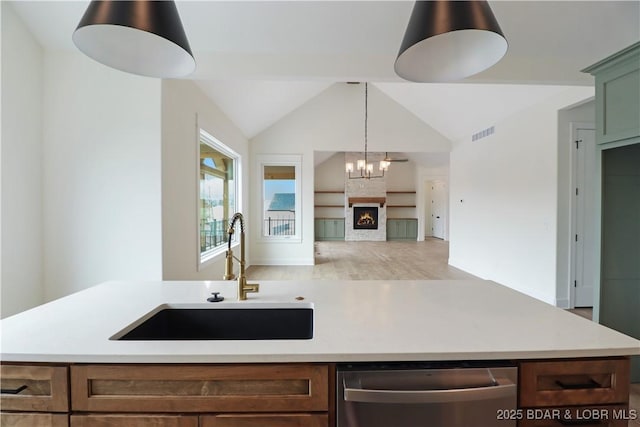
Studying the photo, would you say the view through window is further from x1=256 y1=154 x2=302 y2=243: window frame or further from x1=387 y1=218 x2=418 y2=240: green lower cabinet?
x1=387 y1=218 x2=418 y2=240: green lower cabinet

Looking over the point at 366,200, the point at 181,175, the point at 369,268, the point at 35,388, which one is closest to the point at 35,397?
the point at 35,388

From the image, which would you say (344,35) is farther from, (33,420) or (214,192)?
(214,192)

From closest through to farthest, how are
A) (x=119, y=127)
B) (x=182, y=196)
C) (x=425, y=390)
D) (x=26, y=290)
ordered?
(x=425, y=390), (x=26, y=290), (x=119, y=127), (x=182, y=196)

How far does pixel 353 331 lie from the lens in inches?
40.9

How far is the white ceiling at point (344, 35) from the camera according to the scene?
227cm

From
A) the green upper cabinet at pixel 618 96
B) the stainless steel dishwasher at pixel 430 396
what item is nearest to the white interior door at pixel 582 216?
the green upper cabinet at pixel 618 96

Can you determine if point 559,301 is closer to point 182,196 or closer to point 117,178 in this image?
point 182,196

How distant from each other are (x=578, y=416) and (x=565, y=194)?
389 centimetres

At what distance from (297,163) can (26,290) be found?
15.9 ft

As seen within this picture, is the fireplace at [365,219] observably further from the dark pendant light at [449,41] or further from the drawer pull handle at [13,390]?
the drawer pull handle at [13,390]

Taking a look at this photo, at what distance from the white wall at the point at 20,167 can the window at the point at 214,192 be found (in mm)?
1484

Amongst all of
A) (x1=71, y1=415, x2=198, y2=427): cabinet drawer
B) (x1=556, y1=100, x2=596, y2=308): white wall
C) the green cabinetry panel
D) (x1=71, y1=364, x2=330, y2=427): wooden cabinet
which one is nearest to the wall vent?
(x1=556, y1=100, x2=596, y2=308): white wall

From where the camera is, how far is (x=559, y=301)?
3912 millimetres

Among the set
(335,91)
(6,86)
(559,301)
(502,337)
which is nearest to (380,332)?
(502,337)
